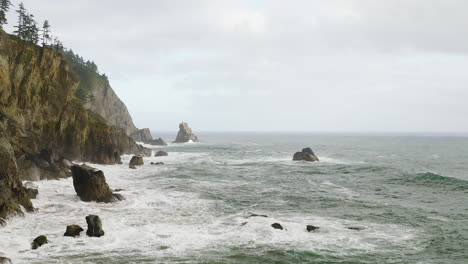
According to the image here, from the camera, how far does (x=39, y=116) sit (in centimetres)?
5812

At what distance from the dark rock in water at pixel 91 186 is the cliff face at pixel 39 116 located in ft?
19.5

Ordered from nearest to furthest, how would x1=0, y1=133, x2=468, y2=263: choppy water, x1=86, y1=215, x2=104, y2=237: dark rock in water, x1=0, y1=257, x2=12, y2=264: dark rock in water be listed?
x1=0, y1=257, x2=12, y2=264: dark rock in water < x1=0, y1=133, x2=468, y2=263: choppy water < x1=86, y1=215, x2=104, y2=237: dark rock in water

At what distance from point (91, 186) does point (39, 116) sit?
26.7m

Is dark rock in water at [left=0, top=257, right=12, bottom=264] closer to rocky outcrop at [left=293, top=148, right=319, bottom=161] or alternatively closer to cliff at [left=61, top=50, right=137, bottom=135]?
rocky outcrop at [left=293, top=148, right=319, bottom=161]

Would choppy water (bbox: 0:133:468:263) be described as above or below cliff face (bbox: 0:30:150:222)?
below

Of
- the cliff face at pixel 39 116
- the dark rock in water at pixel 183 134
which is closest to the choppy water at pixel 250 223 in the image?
the cliff face at pixel 39 116

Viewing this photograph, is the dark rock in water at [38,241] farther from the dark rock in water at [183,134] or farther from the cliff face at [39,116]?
the dark rock in water at [183,134]

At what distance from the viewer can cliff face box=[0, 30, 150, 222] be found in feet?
148

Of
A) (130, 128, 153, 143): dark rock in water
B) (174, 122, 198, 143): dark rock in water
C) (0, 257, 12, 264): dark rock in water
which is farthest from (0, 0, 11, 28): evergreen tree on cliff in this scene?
(174, 122, 198, 143): dark rock in water

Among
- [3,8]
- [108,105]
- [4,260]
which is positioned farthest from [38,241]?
[108,105]

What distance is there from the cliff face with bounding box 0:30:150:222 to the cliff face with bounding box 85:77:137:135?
162 ft

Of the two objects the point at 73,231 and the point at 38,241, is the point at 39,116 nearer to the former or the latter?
the point at 73,231

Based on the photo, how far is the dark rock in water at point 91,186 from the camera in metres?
38.1

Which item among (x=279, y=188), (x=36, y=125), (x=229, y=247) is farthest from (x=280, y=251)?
(x=36, y=125)
